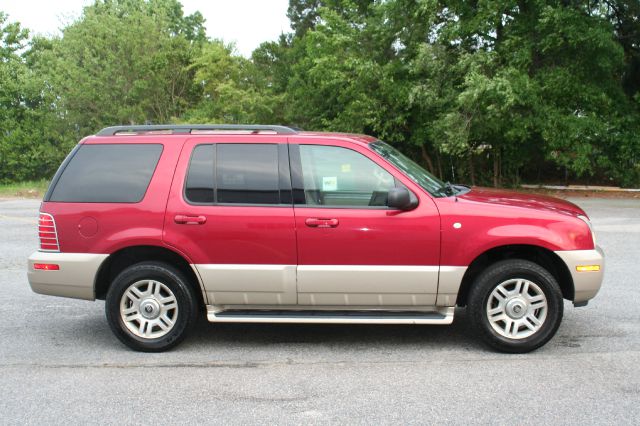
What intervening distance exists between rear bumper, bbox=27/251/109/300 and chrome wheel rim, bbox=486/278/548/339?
3274 mm

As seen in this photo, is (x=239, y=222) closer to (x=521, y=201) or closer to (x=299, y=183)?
(x=299, y=183)

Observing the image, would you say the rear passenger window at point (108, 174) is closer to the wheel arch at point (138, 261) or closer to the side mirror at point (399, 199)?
the wheel arch at point (138, 261)

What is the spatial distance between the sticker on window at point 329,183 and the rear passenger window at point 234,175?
39 cm

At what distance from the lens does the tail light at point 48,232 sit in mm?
5055

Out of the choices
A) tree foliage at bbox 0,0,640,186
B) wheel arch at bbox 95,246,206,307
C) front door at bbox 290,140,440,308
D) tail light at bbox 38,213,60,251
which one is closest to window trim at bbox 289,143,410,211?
front door at bbox 290,140,440,308

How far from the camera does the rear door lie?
4.90 m

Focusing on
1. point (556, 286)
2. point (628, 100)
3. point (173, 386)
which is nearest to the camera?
point (173, 386)

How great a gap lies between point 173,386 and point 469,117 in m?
16.4

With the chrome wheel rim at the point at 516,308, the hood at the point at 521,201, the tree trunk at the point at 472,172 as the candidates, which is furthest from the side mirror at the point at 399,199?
the tree trunk at the point at 472,172

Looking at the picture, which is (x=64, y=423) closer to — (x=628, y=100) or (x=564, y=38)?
(x=564, y=38)

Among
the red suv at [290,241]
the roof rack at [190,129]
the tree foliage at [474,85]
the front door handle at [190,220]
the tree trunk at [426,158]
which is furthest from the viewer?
the tree trunk at [426,158]

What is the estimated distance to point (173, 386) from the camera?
14.2ft

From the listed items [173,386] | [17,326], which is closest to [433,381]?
[173,386]

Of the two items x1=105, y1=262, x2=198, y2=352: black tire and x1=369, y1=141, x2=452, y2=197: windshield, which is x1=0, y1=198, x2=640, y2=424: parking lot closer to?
x1=105, y1=262, x2=198, y2=352: black tire
